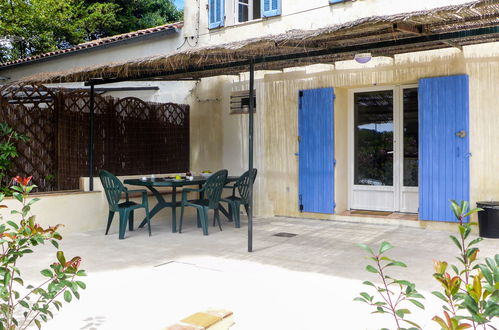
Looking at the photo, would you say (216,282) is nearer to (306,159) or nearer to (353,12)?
(306,159)

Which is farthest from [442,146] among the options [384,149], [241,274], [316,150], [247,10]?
[247,10]

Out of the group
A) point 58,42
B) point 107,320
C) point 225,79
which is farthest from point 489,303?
point 58,42

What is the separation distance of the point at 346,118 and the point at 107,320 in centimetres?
568

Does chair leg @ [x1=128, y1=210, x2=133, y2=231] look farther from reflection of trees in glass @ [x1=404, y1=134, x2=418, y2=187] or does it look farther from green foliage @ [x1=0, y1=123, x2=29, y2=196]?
reflection of trees in glass @ [x1=404, y1=134, x2=418, y2=187]

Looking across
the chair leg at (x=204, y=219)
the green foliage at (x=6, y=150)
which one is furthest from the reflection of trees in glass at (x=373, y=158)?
the green foliage at (x=6, y=150)

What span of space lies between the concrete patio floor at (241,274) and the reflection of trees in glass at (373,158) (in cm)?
87

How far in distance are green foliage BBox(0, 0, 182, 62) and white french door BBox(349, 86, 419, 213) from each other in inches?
419

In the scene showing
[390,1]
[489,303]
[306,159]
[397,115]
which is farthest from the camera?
[306,159]

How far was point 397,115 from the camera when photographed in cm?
742

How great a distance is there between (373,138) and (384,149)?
27 centimetres

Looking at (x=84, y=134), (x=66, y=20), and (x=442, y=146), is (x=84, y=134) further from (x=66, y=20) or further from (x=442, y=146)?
(x=66, y=20)

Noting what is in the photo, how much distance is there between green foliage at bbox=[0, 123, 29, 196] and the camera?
647 centimetres

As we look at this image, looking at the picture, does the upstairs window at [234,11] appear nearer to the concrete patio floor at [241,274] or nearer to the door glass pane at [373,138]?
the door glass pane at [373,138]

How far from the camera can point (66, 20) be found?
1689cm
